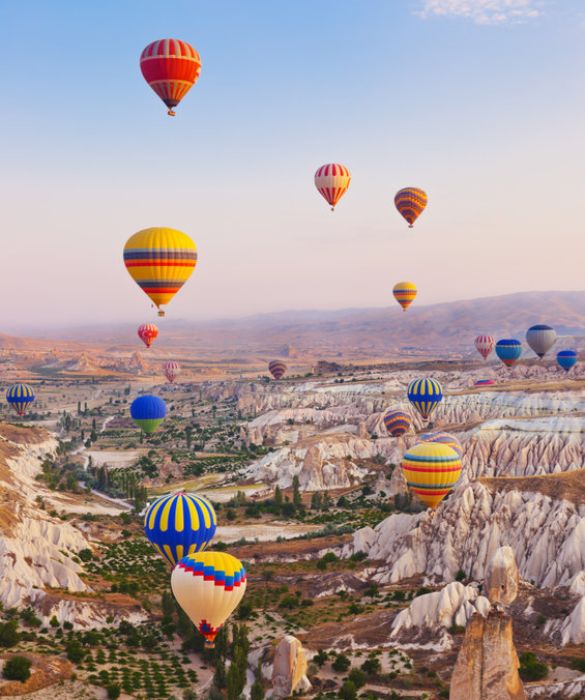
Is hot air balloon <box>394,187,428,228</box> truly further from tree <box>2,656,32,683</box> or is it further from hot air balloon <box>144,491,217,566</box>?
tree <box>2,656,32,683</box>

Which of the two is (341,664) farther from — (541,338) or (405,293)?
(541,338)

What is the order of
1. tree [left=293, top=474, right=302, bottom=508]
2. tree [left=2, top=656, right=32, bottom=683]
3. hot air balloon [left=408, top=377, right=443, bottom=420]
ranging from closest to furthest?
tree [left=2, top=656, right=32, bottom=683] < tree [left=293, top=474, right=302, bottom=508] < hot air balloon [left=408, top=377, right=443, bottom=420]

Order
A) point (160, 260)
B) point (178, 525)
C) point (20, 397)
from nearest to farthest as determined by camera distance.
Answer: point (178, 525)
point (160, 260)
point (20, 397)

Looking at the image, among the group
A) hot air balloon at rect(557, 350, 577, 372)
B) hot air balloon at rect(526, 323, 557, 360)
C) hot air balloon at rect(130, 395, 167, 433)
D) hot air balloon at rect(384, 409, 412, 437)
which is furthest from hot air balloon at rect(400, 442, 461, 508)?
hot air balloon at rect(557, 350, 577, 372)

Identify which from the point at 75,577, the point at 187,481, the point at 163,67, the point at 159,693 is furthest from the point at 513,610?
the point at 187,481

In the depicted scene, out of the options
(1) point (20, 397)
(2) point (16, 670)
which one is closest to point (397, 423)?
(1) point (20, 397)

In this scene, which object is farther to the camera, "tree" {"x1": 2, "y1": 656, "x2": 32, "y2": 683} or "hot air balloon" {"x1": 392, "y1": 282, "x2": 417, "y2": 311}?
"hot air balloon" {"x1": 392, "y1": 282, "x2": 417, "y2": 311}

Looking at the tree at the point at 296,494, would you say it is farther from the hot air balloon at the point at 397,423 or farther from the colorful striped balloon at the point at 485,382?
the colorful striped balloon at the point at 485,382
